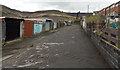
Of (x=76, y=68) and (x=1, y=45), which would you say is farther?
(x=1, y=45)

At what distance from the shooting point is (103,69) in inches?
204

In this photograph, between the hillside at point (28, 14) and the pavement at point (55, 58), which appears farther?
the hillside at point (28, 14)

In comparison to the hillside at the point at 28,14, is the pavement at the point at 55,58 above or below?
below

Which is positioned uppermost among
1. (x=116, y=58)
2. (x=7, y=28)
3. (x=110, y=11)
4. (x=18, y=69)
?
(x=110, y=11)

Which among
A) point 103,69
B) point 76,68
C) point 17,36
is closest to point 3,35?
point 17,36

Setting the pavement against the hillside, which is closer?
the pavement

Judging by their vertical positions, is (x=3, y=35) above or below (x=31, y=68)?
above

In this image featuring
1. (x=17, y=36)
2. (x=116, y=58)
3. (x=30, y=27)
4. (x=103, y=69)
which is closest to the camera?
(x=116, y=58)

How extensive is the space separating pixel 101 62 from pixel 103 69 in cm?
89

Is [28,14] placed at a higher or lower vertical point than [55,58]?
higher

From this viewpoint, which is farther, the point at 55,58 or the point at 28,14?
the point at 28,14

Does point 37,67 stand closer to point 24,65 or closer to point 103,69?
point 24,65

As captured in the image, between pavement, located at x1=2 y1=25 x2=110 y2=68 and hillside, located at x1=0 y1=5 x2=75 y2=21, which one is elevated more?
hillside, located at x1=0 y1=5 x2=75 y2=21

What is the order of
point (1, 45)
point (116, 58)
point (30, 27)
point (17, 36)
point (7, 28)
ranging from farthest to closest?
point (30, 27)
point (17, 36)
point (7, 28)
point (1, 45)
point (116, 58)
